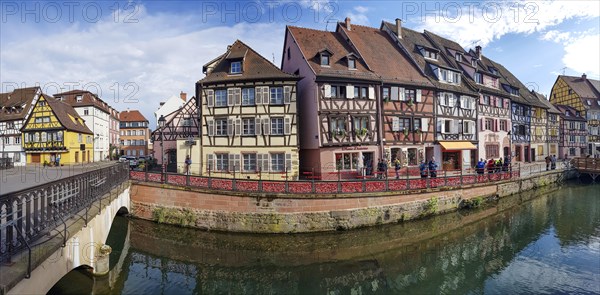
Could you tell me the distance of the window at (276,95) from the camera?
21969mm

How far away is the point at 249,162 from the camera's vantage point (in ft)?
72.9

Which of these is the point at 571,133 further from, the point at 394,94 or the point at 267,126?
the point at 267,126

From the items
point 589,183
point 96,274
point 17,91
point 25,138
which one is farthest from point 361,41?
point 17,91

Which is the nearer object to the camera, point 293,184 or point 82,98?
point 293,184

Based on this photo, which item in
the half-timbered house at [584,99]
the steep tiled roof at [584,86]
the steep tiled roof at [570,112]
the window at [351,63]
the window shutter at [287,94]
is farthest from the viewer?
the steep tiled roof at [584,86]

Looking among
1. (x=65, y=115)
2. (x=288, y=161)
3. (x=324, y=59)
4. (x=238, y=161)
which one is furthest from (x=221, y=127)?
(x=65, y=115)

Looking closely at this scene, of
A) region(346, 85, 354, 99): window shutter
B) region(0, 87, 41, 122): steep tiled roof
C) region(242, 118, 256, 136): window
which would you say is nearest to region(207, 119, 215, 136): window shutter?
region(242, 118, 256, 136): window

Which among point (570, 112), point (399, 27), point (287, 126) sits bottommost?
point (287, 126)

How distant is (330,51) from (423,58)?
1076 cm

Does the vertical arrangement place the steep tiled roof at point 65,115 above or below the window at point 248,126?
above

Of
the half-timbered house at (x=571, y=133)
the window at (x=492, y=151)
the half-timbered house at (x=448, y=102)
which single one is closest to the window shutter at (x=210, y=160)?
the half-timbered house at (x=448, y=102)

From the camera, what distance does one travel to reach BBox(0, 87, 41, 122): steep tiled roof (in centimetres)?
3928

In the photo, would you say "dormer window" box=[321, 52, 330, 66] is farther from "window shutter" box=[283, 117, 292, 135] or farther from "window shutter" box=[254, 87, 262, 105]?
"window shutter" box=[254, 87, 262, 105]

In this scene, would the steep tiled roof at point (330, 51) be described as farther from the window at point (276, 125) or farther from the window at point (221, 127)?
the window at point (221, 127)
